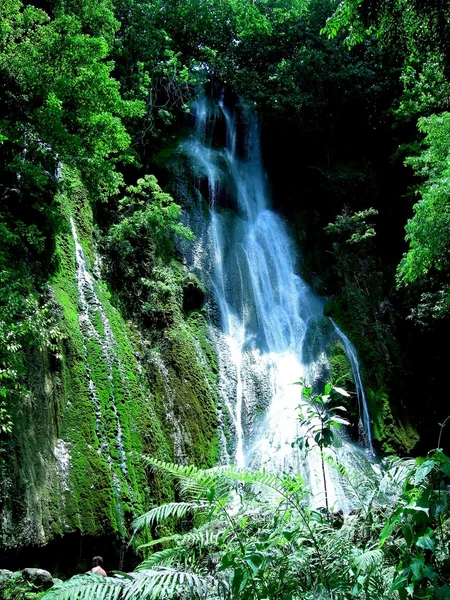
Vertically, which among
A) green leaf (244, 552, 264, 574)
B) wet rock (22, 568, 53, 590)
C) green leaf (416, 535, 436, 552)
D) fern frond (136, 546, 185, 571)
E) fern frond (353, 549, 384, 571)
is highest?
green leaf (416, 535, 436, 552)

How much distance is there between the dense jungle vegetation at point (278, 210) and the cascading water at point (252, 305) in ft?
2.55

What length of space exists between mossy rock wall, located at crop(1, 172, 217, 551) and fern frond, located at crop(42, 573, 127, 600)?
305 cm

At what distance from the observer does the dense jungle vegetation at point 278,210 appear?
2.32 metres

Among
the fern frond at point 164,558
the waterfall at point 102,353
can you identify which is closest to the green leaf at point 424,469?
the fern frond at point 164,558

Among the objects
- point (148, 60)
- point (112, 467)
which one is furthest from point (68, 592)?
point (148, 60)

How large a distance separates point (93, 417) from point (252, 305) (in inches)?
278

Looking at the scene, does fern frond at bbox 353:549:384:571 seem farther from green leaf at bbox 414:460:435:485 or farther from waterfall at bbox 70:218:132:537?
waterfall at bbox 70:218:132:537

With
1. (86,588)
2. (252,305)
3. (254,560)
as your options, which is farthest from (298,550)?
(252,305)

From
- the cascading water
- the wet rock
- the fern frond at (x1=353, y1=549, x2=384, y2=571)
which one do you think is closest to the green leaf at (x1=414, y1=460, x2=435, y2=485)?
the fern frond at (x1=353, y1=549, x2=384, y2=571)

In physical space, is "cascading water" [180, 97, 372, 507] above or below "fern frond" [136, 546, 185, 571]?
above

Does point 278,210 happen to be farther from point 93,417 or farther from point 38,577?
point 38,577

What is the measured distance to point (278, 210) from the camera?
1741 centimetres

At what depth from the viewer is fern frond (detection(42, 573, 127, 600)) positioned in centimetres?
208

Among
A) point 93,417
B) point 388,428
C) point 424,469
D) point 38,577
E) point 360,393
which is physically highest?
point 93,417
